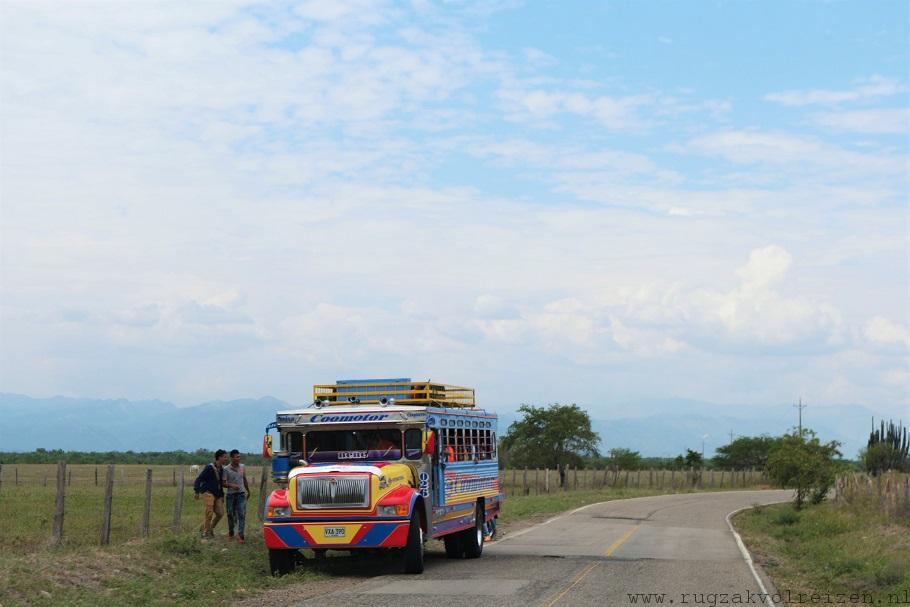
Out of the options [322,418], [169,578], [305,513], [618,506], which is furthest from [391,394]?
[618,506]

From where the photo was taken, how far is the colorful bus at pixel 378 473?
59.0 feet

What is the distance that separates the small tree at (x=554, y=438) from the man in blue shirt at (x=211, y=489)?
233ft

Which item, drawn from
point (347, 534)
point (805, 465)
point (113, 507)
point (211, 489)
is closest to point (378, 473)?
point (347, 534)

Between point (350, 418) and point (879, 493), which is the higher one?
point (350, 418)

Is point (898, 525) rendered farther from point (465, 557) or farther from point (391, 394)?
point (391, 394)

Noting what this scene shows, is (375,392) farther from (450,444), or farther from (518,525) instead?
(518,525)

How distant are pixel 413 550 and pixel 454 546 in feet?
13.0

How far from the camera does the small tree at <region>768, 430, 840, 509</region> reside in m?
41.0

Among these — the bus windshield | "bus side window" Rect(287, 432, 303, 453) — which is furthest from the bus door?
"bus side window" Rect(287, 432, 303, 453)

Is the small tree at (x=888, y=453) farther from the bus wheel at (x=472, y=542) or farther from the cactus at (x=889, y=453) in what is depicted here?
the bus wheel at (x=472, y=542)

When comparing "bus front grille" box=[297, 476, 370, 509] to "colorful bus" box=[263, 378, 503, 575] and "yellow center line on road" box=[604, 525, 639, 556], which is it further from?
"yellow center line on road" box=[604, 525, 639, 556]

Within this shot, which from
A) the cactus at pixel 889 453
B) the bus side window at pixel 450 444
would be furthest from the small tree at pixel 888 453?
the bus side window at pixel 450 444

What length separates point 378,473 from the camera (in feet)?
59.8

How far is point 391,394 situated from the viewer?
21.2 metres
